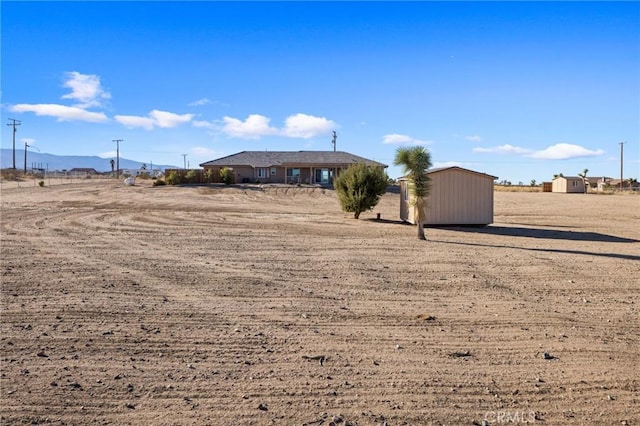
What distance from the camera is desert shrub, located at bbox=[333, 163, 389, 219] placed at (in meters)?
28.8

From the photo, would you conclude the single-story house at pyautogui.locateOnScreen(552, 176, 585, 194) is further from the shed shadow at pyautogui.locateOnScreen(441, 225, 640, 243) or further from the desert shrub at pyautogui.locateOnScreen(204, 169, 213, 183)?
the shed shadow at pyautogui.locateOnScreen(441, 225, 640, 243)

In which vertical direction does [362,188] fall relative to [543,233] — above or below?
above

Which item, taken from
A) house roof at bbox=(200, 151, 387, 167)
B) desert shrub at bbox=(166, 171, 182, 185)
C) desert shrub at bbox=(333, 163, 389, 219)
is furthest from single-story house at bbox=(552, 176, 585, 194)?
desert shrub at bbox=(333, 163, 389, 219)

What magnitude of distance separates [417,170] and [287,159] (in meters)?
48.7

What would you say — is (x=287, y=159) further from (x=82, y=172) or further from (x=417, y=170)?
(x=82, y=172)

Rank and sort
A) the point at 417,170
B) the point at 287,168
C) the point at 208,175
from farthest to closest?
the point at 287,168
the point at 208,175
the point at 417,170

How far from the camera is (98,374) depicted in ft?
19.6

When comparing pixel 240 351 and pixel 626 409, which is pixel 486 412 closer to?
pixel 626 409

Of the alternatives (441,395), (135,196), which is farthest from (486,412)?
(135,196)

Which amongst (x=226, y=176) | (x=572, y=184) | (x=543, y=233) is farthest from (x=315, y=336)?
(x=572, y=184)

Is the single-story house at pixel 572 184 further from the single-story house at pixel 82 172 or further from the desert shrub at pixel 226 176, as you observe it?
the single-story house at pixel 82 172

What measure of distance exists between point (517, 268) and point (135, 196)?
124 feet

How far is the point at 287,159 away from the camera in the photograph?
6712cm

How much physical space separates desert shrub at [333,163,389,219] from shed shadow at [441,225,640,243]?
228 inches
